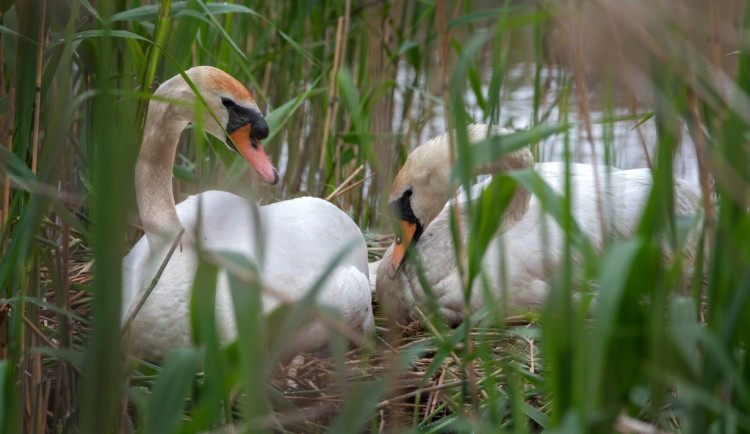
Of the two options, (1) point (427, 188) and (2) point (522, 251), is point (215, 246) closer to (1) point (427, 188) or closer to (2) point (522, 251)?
(1) point (427, 188)

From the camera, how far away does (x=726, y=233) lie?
1.12 metres

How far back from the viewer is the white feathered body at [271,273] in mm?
2070

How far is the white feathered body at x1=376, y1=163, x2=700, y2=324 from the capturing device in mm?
2535

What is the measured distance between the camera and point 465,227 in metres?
2.84

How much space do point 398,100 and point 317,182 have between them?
239 cm

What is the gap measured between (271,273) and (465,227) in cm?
79

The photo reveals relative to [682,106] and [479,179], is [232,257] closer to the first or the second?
[682,106]

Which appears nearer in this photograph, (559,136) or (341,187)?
(341,187)

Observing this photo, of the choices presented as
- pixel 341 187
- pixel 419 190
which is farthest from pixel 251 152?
pixel 341 187

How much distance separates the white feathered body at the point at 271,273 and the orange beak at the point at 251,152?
14 cm

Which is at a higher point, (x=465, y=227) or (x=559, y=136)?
(x=559, y=136)

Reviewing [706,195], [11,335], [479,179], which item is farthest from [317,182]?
[706,195]

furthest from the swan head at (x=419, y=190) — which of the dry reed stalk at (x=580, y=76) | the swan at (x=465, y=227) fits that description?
the dry reed stalk at (x=580, y=76)

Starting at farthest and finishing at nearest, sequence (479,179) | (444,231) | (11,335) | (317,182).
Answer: (479,179) → (317,182) → (444,231) → (11,335)
